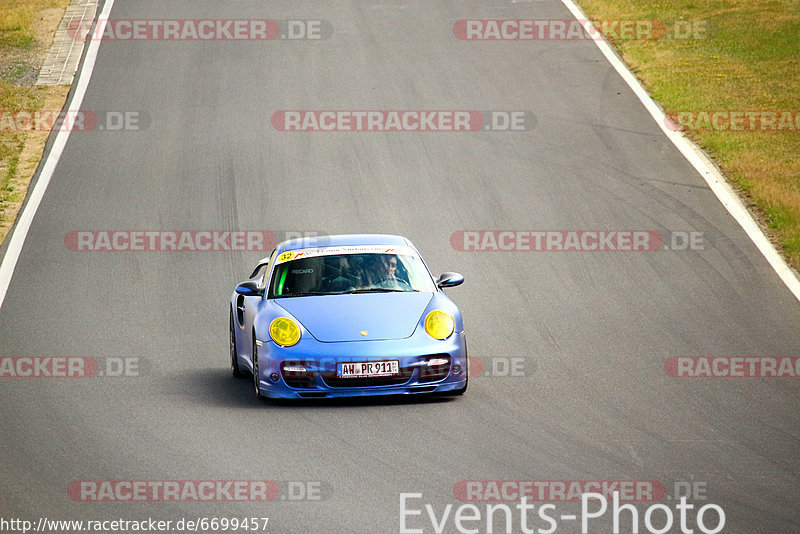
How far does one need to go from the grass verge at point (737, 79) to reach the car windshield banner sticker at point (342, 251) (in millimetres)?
6924

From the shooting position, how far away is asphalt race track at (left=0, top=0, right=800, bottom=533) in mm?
8297

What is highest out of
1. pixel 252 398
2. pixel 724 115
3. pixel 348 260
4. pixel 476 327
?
pixel 348 260

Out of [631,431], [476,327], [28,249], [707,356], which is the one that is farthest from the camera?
[28,249]

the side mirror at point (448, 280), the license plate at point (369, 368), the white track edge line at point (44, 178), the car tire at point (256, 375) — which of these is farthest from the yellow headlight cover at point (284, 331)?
the white track edge line at point (44, 178)

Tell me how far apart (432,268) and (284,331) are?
6.72m

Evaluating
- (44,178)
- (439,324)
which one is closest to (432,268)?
(439,324)

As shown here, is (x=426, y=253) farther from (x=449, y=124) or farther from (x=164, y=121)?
(x=164, y=121)

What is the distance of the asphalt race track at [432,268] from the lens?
27.2 feet

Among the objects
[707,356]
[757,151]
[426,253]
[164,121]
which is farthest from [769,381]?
[164,121]

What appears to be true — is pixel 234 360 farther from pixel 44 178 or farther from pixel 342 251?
pixel 44 178

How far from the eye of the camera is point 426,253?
17594mm

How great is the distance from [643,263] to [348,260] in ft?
21.1

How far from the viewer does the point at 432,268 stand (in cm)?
1702

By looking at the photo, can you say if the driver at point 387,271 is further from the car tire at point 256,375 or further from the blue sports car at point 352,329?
the car tire at point 256,375
